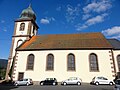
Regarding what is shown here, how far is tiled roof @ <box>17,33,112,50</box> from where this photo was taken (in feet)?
85.8

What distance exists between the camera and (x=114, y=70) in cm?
2364

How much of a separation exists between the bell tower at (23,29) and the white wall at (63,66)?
577cm

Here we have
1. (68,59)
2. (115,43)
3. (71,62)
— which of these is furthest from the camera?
(115,43)

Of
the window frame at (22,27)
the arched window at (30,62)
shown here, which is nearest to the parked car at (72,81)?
the arched window at (30,62)

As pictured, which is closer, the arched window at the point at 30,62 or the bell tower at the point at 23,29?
the arched window at the point at 30,62

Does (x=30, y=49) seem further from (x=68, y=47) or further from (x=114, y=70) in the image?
(x=114, y=70)

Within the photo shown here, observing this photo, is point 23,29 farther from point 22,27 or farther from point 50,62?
point 50,62

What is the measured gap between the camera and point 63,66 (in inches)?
985

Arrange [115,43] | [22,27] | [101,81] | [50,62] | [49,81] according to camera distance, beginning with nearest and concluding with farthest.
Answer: [101,81] < [49,81] < [50,62] < [115,43] < [22,27]

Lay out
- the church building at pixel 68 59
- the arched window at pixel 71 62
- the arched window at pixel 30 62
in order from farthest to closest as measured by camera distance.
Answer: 1. the arched window at pixel 30 62
2. the arched window at pixel 71 62
3. the church building at pixel 68 59

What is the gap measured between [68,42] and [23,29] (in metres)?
12.2

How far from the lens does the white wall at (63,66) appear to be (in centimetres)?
2391

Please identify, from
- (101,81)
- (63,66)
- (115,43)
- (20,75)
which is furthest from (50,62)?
(115,43)

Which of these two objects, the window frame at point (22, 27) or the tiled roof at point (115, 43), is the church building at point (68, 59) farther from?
the window frame at point (22, 27)
